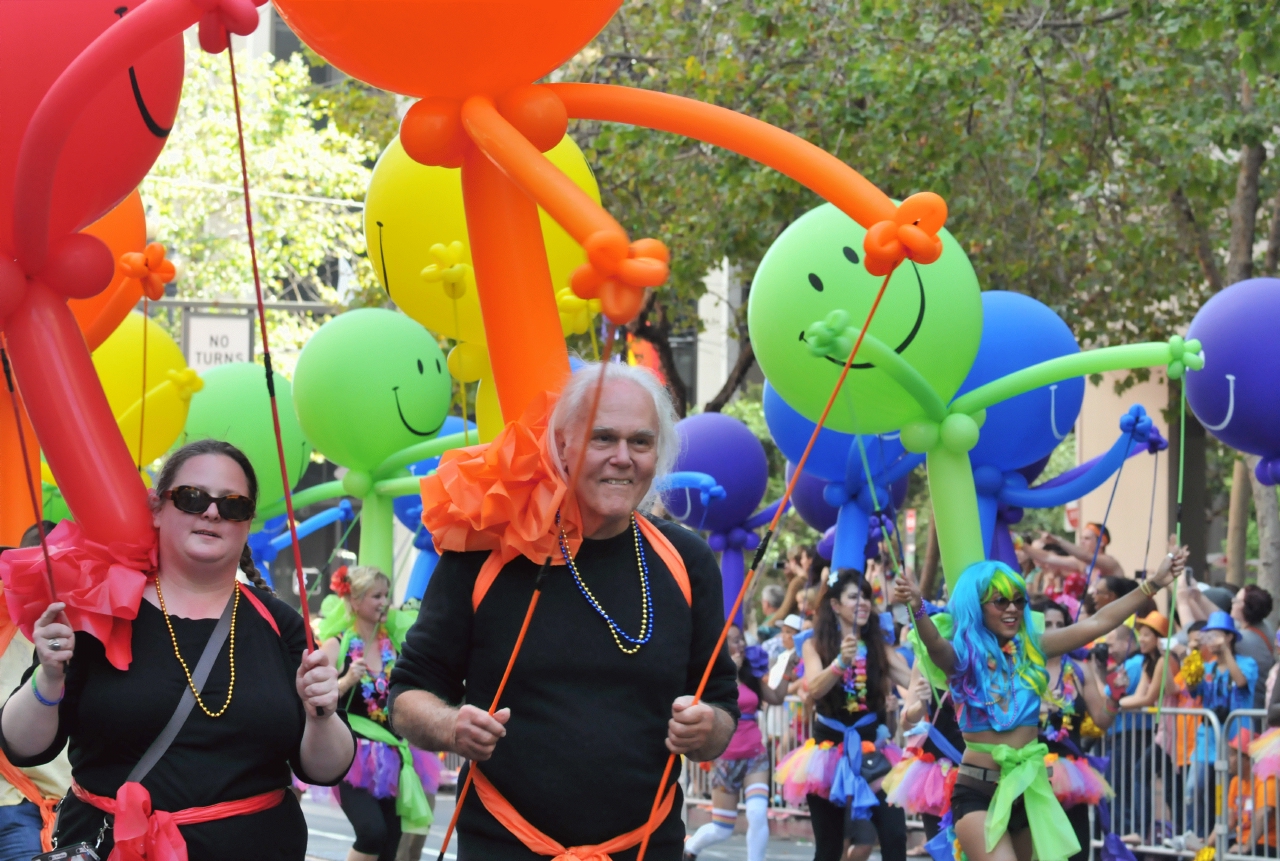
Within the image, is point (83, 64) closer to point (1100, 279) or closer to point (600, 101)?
point (600, 101)

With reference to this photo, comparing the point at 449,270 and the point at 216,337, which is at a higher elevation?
the point at 216,337

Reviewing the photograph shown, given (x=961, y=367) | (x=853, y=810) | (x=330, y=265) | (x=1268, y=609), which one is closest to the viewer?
(x=961, y=367)

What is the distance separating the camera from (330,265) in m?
31.8

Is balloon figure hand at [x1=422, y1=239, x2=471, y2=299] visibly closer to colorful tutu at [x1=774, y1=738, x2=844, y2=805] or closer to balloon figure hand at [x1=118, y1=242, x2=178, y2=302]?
balloon figure hand at [x1=118, y1=242, x2=178, y2=302]

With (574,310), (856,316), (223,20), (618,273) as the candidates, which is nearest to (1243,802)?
(856,316)

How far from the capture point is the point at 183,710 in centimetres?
362

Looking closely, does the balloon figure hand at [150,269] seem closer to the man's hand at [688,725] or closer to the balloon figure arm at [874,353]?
the man's hand at [688,725]

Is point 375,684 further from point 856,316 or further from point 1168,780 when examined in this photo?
point 1168,780

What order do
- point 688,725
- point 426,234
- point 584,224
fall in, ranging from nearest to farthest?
point 584,224 < point 688,725 < point 426,234

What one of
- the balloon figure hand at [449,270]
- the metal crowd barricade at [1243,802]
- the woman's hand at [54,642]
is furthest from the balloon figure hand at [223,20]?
the metal crowd barricade at [1243,802]

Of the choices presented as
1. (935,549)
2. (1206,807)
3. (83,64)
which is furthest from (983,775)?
(935,549)

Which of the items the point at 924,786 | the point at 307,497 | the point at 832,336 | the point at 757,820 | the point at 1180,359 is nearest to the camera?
the point at 832,336

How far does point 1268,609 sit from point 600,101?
734cm

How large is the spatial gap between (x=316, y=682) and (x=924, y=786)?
453 cm
